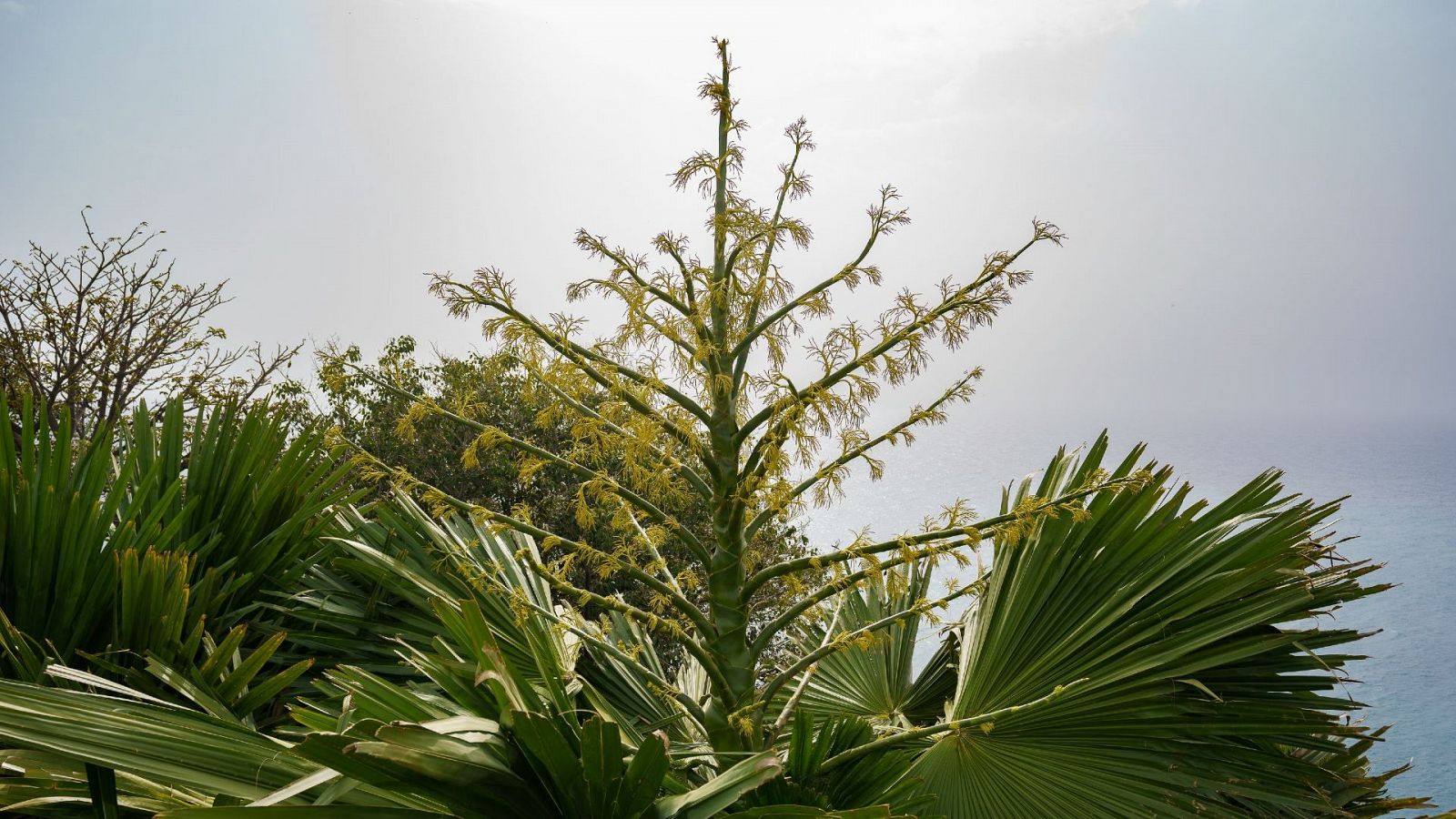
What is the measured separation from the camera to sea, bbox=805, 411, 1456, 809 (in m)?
19.2

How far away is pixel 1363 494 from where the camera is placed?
30.0 metres

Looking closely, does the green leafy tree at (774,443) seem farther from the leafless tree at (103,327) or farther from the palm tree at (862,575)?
the leafless tree at (103,327)

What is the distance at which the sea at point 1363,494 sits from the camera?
19.2m

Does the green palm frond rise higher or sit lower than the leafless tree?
lower

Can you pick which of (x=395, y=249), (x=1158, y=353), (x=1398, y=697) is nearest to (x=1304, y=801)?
(x=1398, y=697)

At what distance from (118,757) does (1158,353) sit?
40.9 m

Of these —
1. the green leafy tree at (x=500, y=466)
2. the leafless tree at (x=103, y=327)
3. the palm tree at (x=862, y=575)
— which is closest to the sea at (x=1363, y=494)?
the green leafy tree at (x=500, y=466)

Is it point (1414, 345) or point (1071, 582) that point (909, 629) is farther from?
point (1414, 345)

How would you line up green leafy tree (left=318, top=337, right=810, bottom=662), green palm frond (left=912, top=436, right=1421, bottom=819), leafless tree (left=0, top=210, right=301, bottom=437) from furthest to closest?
green leafy tree (left=318, top=337, right=810, bottom=662), leafless tree (left=0, top=210, right=301, bottom=437), green palm frond (left=912, top=436, right=1421, bottom=819)

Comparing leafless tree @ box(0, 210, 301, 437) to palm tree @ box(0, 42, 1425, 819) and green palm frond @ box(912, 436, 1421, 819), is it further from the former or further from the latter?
green palm frond @ box(912, 436, 1421, 819)

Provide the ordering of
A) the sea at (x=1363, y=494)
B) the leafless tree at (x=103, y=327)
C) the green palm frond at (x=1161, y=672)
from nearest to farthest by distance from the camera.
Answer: the green palm frond at (x=1161, y=672), the leafless tree at (x=103, y=327), the sea at (x=1363, y=494)

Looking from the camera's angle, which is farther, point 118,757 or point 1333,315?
point 1333,315

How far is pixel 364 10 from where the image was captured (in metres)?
22.3

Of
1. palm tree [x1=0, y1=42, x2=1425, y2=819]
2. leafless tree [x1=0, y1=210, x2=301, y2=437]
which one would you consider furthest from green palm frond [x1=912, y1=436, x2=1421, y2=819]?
leafless tree [x1=0, y1=210, x2=301, y2=437]
